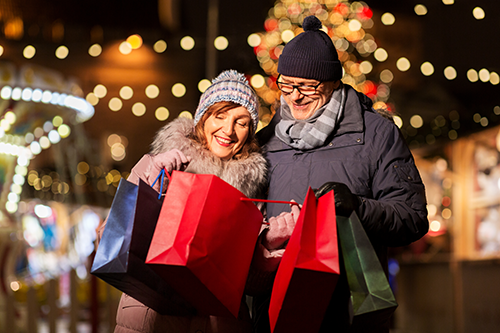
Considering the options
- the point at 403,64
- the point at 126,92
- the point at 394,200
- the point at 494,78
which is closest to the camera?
the point at 394,200

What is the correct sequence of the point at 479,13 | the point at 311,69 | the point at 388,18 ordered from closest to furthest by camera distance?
1. the point at 311,69
2. the point at 479,13
3. the point at 388,18

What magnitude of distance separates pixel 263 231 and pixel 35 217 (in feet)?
25.0

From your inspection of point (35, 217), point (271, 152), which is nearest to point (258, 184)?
point (271, 152)

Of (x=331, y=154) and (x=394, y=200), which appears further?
(x=331, y=154)

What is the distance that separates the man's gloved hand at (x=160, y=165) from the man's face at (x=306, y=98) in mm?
491

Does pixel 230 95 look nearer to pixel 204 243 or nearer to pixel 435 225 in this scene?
pixel 204 243

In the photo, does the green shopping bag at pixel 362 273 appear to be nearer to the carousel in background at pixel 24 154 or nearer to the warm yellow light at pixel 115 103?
the carousel in background at pixel 24 154

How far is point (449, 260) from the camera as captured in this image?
7.05m

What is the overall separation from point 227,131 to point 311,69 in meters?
0.41

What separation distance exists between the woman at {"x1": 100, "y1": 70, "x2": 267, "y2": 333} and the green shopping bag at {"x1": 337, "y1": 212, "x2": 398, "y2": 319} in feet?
1.92

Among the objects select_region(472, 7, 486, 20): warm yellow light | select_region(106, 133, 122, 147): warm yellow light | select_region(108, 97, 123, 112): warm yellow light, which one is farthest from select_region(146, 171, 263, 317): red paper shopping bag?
select_region(106, 133, 122, 147): warm yellow light

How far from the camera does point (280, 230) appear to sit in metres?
1.77

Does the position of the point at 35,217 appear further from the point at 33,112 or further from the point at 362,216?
the point at 362,216

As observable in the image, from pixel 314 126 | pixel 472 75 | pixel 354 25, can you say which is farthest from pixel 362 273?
pixel 354 25
